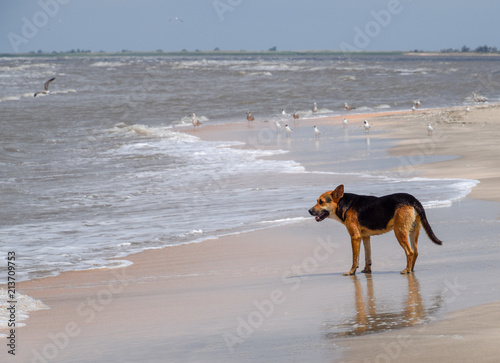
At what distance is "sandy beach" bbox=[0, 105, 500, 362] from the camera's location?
4.98m

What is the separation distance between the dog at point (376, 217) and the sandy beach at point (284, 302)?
0.23 m

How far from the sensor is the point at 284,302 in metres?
6.34

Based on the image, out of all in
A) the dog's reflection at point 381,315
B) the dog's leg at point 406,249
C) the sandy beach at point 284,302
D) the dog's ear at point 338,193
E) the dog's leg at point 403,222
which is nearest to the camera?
the sandy beach at point 284,302

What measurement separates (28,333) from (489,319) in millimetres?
3453

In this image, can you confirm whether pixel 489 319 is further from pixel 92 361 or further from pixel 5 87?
pixel 5 87

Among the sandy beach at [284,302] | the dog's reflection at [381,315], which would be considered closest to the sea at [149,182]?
the sandy beach at [284,302]

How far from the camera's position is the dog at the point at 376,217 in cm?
709

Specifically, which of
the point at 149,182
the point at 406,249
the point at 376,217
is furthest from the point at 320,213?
the point at 149,182

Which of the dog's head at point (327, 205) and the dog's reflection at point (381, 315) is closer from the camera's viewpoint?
the dog's reflection at point (381, 315)

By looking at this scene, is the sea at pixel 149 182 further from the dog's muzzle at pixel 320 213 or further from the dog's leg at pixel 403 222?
the dog's leg at pixel 403 222

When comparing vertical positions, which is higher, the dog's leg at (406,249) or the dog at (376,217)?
the dog at (376,217)

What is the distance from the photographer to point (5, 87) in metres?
59.1

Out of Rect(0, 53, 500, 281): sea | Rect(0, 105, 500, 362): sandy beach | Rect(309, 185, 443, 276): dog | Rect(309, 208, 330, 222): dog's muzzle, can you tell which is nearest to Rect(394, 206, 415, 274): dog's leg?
Rect(309, 185, 443, 276): dog

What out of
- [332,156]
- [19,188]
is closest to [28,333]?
[19,188]
